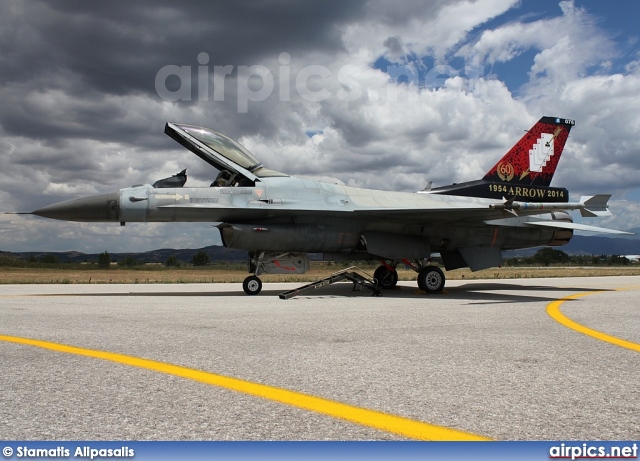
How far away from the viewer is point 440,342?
5.94 m

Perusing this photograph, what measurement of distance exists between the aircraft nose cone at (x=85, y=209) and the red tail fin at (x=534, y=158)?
13117mm

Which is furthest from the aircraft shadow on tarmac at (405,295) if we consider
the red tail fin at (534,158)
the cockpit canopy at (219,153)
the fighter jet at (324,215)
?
the red tail fin at (534,158)

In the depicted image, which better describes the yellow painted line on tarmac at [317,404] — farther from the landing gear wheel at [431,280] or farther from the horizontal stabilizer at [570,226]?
the horizontal stabilizer at [570,226]

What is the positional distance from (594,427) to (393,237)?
44.6 ft

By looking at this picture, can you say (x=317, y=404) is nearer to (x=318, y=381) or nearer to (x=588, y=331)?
(x=318, y=381)

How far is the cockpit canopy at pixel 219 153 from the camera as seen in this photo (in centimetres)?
1556

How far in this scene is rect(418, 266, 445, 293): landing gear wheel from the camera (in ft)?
54.0

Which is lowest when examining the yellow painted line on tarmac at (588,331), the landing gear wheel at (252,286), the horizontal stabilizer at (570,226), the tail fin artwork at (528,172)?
the yellow painted line on tarmac at (588,331)

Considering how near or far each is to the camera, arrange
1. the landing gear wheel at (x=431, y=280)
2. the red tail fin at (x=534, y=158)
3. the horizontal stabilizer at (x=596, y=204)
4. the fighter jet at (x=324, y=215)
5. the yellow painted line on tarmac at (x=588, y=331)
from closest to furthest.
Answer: the yellow painted line on tarmac at (x=588, y=331) → the horizontal stabilizer at (x=596, y=204) → the fighter jet at (x=324, y=215) → the landing gear wheel at (x=431, y=280) → the red tail fin at (x=534, y=158)

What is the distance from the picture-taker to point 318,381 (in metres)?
3.98

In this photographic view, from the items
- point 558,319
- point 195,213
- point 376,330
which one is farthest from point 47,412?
point 195,213

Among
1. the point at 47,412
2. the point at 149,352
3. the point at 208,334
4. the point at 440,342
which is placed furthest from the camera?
the point at 208,334

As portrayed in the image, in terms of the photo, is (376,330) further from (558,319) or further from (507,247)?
(507,247)

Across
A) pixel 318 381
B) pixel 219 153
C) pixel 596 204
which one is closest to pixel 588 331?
pixel 318 381
